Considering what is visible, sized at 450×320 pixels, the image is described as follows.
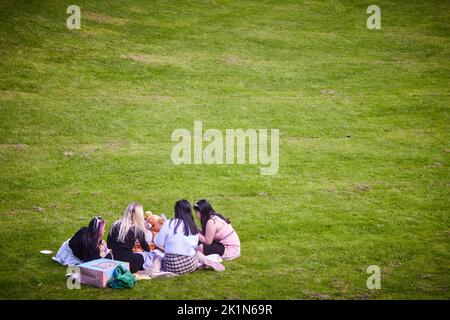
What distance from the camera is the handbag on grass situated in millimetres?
14578

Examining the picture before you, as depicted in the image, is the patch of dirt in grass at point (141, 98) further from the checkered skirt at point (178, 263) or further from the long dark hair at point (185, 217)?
the checkered skirt at point (178, 263)

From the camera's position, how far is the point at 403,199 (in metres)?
21.4

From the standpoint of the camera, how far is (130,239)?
15.6m

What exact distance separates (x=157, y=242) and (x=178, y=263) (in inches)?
37.6

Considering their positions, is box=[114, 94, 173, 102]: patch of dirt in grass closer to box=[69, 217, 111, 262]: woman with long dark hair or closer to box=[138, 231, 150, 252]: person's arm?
box=[69, 217, 111, 262]: woman with long dark hair

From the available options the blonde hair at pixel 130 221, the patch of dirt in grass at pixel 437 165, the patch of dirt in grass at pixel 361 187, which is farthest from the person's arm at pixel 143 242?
the patch of dirt in grass at pixel 437 165

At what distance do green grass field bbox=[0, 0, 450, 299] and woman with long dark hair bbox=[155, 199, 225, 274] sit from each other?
37cm

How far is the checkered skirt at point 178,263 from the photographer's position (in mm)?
15453

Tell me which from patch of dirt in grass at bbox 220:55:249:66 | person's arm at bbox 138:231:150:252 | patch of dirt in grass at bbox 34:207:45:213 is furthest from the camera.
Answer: patch of dirt in grass at bbox 220:55:249:66

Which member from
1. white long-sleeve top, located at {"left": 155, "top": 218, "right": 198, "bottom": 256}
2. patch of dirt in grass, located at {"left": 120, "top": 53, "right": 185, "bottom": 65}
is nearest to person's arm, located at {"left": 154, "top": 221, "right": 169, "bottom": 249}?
white long-sleeve top, located at {"left": 155, "top": 218, "right": 198, "bottom": 256}

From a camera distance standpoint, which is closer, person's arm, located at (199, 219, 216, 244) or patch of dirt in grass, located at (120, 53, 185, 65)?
Answer: person's arm, located at (199, 219, 216, 244)

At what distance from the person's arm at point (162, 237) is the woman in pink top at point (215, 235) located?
0.99 meters

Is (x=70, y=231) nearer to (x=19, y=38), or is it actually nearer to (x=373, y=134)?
(x=373, y=134)
